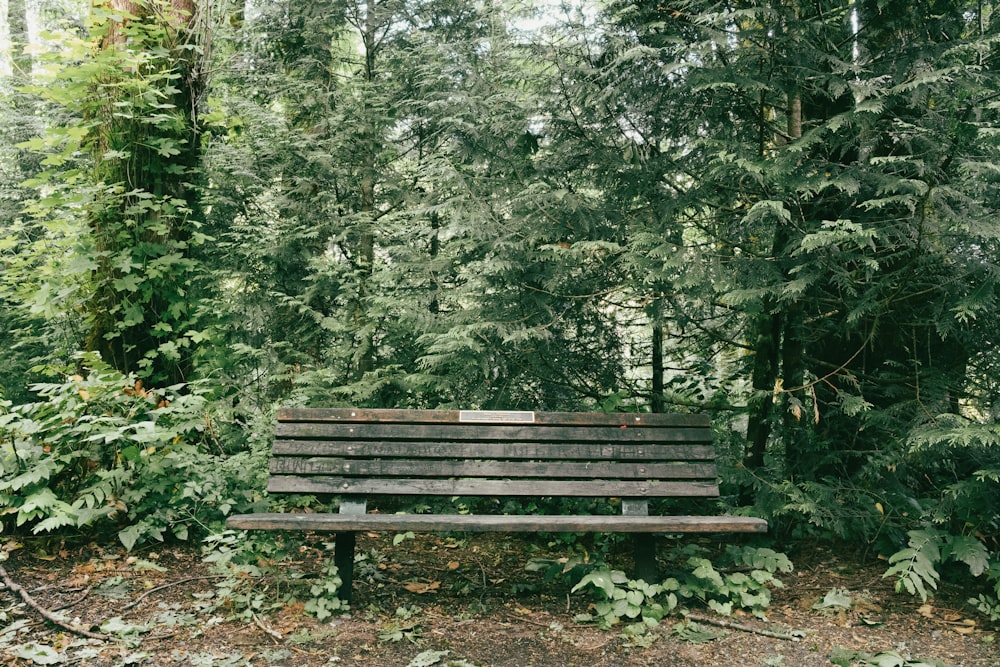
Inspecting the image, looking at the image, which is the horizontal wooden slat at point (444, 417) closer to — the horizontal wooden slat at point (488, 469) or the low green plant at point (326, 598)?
the horizontal wooden slat at point (488, 469)

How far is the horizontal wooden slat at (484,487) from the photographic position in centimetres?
375

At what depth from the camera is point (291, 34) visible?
621 cm

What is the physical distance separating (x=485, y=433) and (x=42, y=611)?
2.44 meters

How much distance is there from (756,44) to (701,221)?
4.57ft

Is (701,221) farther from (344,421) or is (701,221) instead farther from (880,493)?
(344,421)

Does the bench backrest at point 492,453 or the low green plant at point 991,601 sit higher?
the bench backrest at point 492,453

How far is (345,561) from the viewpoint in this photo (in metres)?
3.70

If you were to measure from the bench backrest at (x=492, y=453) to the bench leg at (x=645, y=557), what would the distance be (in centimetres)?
26

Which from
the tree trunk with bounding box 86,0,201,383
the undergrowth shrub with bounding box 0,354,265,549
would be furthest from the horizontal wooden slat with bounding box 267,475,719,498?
the tree trunk with bounding box 86,0,201,383

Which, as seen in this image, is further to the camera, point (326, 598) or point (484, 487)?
point (484, 487)

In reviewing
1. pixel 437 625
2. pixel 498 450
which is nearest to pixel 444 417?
pixel 498 450

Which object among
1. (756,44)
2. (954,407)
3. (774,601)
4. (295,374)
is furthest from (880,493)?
(295,374)

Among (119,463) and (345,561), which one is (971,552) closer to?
(345,561)

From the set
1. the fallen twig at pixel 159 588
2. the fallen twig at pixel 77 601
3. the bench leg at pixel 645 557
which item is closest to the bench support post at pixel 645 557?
the bench leg at pixel 645 557
